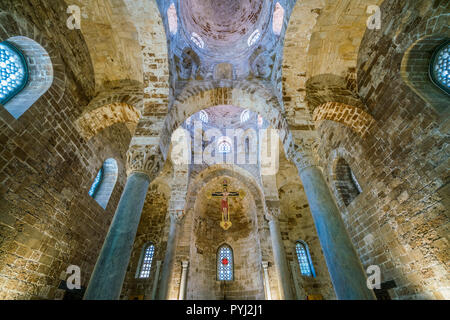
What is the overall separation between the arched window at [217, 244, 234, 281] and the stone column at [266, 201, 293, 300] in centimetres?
372

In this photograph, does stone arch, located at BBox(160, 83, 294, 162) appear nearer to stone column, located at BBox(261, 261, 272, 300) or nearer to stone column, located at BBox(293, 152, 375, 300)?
stone column, located at BBox(293, 152, 375, 300)

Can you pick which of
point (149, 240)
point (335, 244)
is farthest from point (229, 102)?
point (149, 240)

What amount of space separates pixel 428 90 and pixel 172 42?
24.7 feet

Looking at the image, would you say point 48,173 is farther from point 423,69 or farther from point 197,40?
point 423,69

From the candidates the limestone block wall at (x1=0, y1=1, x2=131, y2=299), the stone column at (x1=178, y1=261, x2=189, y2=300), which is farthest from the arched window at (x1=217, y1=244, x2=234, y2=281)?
the limestone block wall at (x1=0, y1=1, x2=131, y2=299)

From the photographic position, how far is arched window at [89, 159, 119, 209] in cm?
802

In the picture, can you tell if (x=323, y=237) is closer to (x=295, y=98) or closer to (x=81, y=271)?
(x=295, y=98)

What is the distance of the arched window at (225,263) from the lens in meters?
10.9

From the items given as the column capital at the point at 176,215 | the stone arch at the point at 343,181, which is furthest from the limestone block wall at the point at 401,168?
the column capital at the point at 176,215

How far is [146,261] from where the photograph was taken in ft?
33.8

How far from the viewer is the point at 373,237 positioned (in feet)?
19.5

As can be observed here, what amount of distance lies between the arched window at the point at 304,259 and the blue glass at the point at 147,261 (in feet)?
26.1
